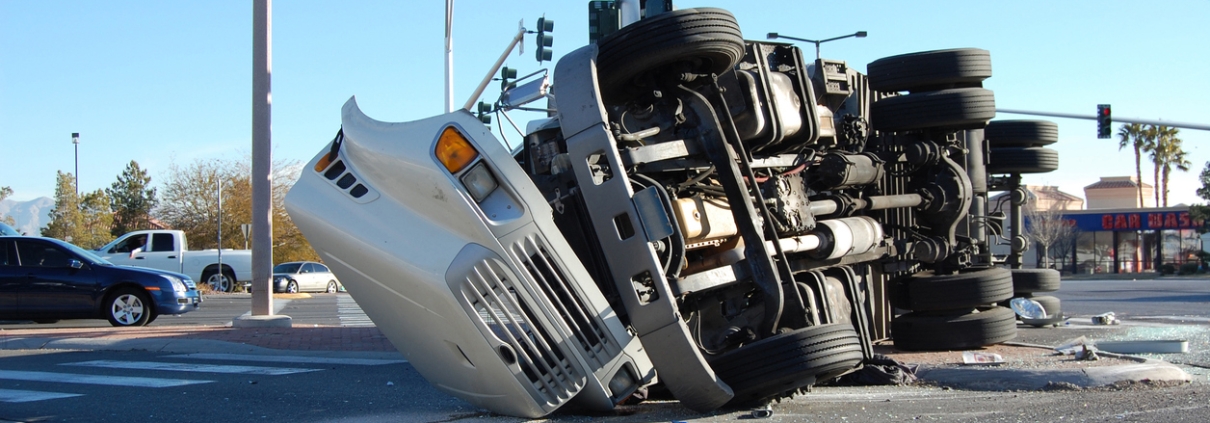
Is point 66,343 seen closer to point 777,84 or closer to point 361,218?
point 361,218

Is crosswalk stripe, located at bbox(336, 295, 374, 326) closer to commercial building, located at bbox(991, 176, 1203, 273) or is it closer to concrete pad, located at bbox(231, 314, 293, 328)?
concrete pad, located at bbox(231, 314, 293, 328)

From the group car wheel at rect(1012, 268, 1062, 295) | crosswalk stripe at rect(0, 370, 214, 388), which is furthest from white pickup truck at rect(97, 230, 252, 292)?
car wheel at rect(1012, 268, 1062, 295)

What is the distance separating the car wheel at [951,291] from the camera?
27.3 ft

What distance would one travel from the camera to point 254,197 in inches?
463

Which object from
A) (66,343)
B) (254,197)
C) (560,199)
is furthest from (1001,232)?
(66,343)

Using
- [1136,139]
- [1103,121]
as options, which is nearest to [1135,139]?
[1136,139]

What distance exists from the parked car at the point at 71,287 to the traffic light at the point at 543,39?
268 inches

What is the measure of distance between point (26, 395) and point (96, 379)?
83 centimetres

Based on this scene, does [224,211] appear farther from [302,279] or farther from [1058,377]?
[1058,377]

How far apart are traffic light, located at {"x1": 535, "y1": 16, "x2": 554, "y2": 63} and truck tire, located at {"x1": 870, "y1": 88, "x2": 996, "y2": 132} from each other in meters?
8.71

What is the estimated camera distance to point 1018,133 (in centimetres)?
1104

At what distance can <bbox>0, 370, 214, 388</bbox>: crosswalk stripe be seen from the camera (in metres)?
7.02

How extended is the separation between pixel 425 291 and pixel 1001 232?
6.90 meters

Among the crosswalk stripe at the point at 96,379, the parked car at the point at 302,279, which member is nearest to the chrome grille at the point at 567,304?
the crosswalk stripe at the point at 96,379
